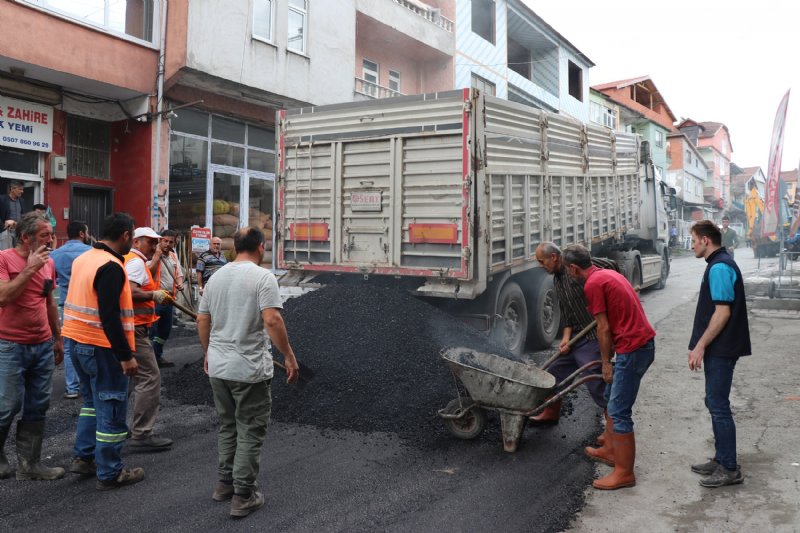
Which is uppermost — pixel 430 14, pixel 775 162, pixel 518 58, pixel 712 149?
pixel 712 149

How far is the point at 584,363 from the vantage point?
5055 millimetres

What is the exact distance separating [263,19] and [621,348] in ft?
38.7

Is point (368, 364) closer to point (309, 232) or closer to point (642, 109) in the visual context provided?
point (309, 232)

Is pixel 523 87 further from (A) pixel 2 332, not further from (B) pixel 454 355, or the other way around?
(A) pixel 2 332

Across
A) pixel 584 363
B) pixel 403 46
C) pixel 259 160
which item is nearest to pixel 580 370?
pixel 584 363

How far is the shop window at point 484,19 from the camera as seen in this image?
76.4ft

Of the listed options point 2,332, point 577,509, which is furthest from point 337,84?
point 577,509

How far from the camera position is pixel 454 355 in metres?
5.43

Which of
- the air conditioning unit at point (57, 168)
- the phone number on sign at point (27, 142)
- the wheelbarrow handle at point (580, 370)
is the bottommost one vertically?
the wheelbarrow handle at point (580, 370)

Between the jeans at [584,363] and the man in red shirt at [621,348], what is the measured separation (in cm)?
44

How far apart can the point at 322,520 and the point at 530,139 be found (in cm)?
609

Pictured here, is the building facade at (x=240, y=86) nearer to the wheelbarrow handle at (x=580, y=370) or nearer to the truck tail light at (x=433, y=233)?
the truck tail light at (x=433, y=233)

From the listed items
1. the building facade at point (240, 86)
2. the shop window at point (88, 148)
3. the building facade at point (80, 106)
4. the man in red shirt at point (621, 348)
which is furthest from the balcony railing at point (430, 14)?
the man in red shirt at point (621, 348)

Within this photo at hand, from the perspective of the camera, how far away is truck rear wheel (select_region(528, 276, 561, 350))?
8.61 m
